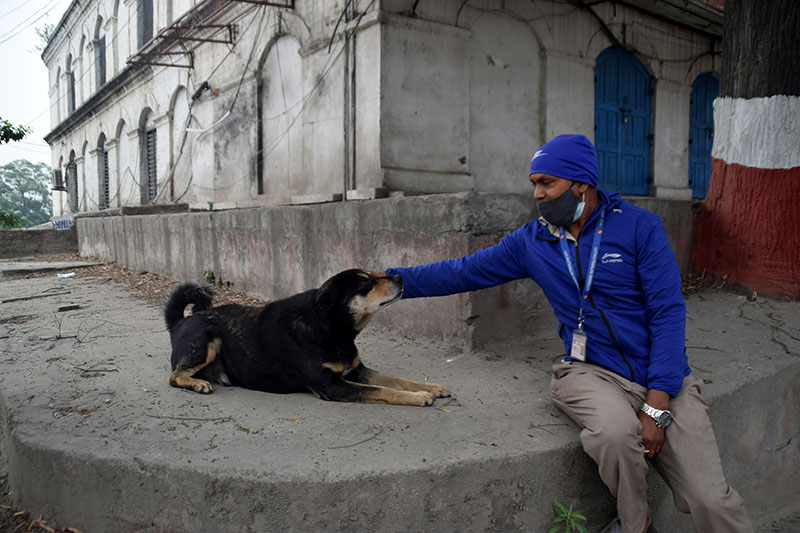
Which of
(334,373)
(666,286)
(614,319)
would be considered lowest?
(334,373)

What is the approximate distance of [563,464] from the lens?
2.48m

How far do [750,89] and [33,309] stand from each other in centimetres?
887

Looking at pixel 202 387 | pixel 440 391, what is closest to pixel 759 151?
pixel 440 391

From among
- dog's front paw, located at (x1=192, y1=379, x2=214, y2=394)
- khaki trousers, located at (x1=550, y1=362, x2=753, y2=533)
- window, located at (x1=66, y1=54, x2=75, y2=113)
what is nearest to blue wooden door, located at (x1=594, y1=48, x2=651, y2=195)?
khaki trousers, located at (x1=550, y1=362, x2=753, y2=533)

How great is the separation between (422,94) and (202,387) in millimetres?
5292

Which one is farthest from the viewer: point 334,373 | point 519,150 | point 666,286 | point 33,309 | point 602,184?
point 602,184

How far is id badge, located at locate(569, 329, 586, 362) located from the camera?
2631 mm

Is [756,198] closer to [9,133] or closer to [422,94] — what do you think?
[422,94]

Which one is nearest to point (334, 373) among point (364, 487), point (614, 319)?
point (364, 487)

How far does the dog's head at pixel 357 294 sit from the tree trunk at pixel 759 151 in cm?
406

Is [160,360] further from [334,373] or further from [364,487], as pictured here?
[364,487]

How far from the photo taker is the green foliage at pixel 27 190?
7062 cm

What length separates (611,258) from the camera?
8.28 ft

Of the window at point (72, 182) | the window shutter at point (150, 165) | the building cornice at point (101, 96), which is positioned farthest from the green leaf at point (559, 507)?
the window at point (72, 182)
